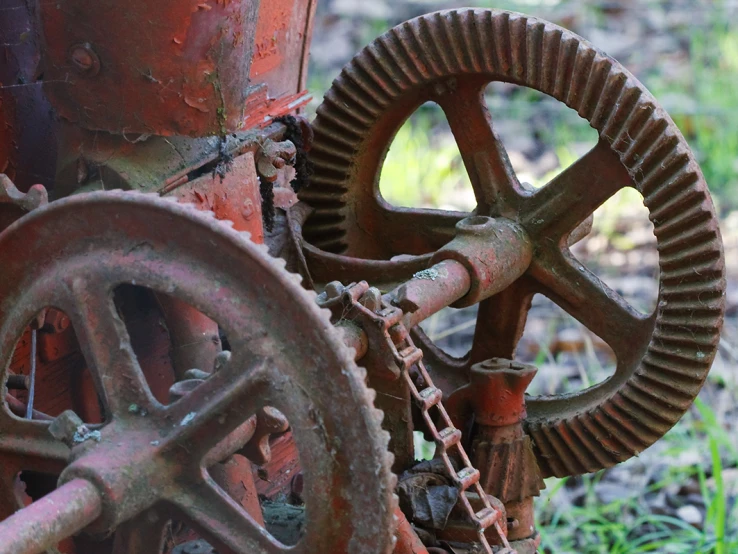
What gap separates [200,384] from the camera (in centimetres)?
155

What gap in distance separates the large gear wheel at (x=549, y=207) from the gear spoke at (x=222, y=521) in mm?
838

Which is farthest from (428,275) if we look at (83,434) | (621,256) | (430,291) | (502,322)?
(621,256)

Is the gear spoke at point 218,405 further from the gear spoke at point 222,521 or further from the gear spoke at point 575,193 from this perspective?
the gear spoke at point 575,193

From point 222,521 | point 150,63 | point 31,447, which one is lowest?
point 222,521

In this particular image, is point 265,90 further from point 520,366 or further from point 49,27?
point 520,366

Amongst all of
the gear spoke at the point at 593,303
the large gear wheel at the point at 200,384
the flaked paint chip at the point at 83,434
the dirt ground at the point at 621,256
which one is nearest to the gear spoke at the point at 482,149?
the gear spoke at the point at 593,303

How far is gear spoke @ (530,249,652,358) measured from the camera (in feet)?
7.22

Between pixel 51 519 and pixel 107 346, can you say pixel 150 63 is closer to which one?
pixel 107 346

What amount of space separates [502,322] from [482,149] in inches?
14.5

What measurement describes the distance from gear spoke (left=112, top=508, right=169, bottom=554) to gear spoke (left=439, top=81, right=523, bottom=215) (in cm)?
103

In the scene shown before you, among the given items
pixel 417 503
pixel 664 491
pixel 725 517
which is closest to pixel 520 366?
pixel 417 503

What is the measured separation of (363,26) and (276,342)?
18.0 feet

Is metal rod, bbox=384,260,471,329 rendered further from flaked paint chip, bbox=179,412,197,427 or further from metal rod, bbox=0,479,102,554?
metal rod, bbox=0,479,102,554

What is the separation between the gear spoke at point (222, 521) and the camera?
1552 millimetres
